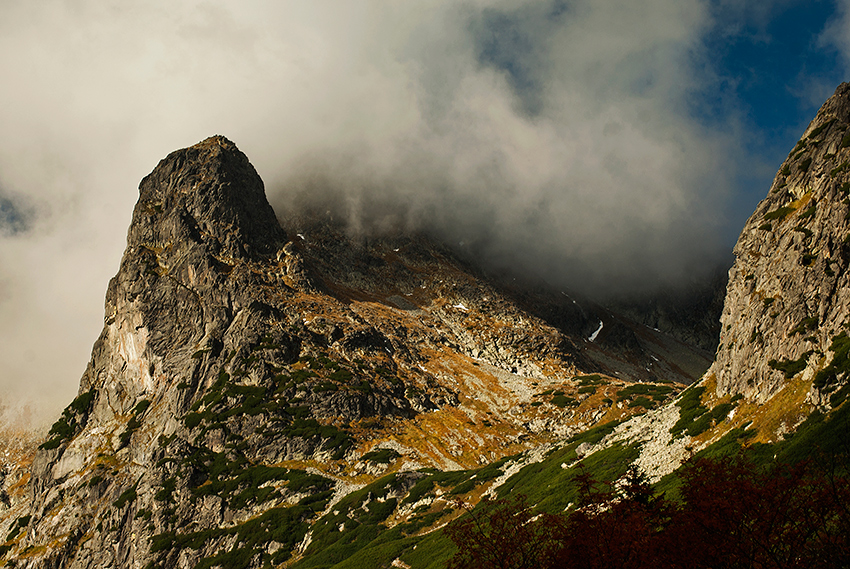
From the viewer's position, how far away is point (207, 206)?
171000 mm

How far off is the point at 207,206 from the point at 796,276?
544ft

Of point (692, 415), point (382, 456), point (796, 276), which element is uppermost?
point (796, 276)

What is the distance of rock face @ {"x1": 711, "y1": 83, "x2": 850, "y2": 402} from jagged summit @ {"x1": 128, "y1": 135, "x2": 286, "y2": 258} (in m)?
145

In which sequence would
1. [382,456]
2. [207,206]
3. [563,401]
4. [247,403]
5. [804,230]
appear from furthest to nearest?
1. [207,206]
2. [563,401]
3. [247,403]
4. [382,456]
5. [804,230]

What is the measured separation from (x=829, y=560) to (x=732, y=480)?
139 inches

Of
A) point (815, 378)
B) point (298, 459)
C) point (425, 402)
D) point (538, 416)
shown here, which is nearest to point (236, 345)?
point (298, 459)

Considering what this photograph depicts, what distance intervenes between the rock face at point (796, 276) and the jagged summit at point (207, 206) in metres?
145

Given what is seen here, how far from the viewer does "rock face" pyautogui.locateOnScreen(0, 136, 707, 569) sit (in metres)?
90.6

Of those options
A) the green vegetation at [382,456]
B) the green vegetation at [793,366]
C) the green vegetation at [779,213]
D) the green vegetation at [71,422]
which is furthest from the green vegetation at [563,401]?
the green vegetation at [71,422]

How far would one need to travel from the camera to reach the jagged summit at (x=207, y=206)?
165250mm

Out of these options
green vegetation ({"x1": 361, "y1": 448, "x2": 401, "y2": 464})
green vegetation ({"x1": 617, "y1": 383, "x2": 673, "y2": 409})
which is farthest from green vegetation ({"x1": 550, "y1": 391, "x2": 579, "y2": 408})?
green vegetation ({"x1": 361, "y1": 448, "x2": 401, "y2": 464})

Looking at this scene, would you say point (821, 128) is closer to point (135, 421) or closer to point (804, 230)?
point (804, 230)

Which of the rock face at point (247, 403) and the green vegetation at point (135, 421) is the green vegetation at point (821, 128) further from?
the green vegetation at point (135, 421)

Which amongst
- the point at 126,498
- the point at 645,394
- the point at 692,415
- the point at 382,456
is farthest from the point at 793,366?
the point at 126,498
